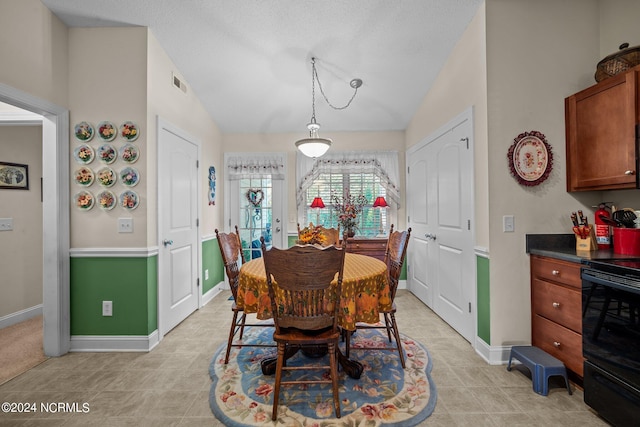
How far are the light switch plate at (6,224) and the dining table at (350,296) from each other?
2.98m

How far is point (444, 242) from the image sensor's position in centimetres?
316

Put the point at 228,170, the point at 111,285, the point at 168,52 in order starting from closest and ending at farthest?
the point at 111,285 < the point at 168,52 < the point at 228,170

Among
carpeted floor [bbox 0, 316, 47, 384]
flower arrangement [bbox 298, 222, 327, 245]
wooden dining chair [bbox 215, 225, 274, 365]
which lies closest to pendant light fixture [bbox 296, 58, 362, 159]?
Answer: flower arrangement [bbox 298, 222, 327, 245]

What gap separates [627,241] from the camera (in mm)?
1906

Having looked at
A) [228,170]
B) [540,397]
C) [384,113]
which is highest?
[384,113]

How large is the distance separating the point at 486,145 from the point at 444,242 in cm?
121

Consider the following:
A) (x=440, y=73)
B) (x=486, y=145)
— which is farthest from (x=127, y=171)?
(x=440, y=73)

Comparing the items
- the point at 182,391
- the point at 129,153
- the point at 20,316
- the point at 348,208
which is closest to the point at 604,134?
the point at 348,208

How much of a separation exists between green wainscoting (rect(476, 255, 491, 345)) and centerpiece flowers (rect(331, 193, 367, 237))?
2.03 metres

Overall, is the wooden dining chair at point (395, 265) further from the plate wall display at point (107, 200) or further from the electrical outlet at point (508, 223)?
the plate wall display at point (107, 200)

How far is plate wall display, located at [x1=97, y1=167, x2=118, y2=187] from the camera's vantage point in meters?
2.51

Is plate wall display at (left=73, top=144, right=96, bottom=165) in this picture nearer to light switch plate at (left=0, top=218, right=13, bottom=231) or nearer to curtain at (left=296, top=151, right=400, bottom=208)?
light switch plate at (left=0, top=218, right=13, bottom=231)

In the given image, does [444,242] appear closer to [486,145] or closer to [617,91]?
[486,145]

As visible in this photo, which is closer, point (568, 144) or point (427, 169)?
point (568, 144)
